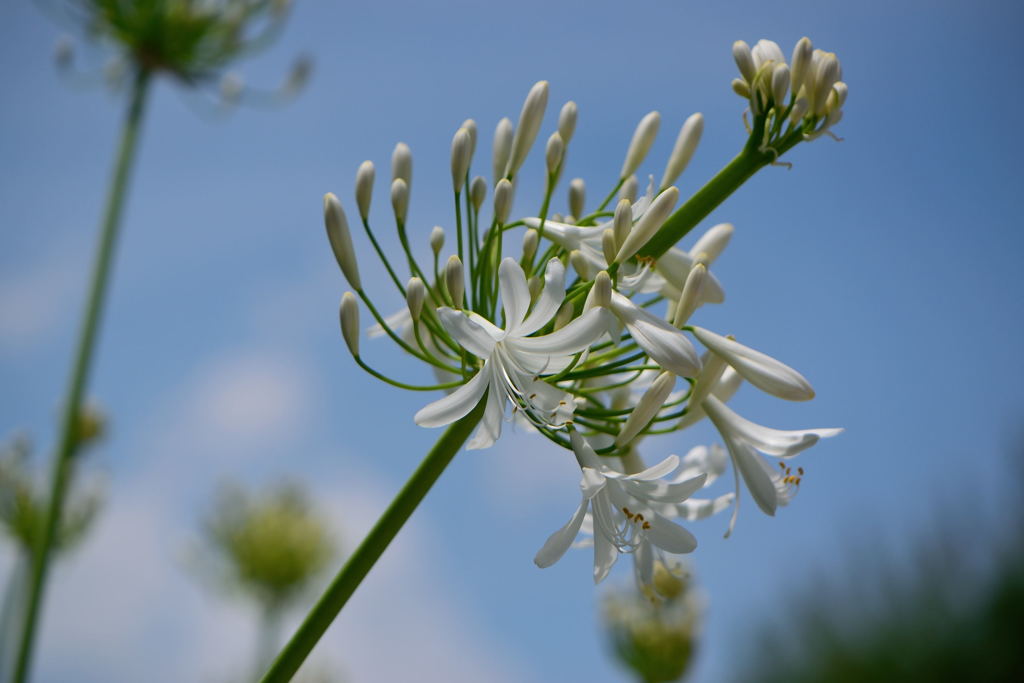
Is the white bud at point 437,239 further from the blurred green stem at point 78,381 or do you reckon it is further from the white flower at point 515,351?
the blurred green stem at point 78,381

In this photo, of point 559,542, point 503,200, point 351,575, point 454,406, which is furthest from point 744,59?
point 351,575

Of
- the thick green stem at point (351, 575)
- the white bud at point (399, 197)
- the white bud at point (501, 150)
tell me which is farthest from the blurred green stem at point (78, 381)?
the white bud at point (501, 150)

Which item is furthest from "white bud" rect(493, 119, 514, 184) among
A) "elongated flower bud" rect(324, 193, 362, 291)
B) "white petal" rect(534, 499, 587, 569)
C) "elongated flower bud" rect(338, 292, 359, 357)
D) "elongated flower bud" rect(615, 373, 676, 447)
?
"white petal" rect(534, 499, 587, 569)

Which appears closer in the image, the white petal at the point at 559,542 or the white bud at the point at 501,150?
the white petal at the point at 559,542

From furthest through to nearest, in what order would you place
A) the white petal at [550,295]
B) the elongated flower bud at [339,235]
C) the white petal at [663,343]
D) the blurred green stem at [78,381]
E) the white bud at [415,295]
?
the blurred green stem at [78,381], the elongated flower bud at [339,235], the white bud at [415,295], the white petal at [550,295], the white petal at [663,343]

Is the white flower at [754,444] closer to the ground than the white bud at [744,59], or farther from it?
closer to the ground

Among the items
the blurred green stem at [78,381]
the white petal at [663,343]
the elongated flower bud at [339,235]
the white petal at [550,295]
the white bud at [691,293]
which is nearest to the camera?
the white petal at [663,343]

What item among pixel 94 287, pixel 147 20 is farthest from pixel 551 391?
pixel 147 20
